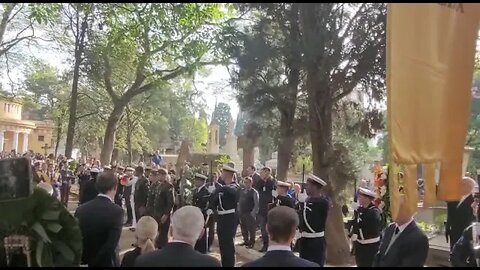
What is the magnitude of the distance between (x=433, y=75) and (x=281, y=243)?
1550 millimetres

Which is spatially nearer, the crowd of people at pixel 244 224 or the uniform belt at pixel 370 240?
the crowd of people at pixel 244 224

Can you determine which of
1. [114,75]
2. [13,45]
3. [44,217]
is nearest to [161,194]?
[44,217]

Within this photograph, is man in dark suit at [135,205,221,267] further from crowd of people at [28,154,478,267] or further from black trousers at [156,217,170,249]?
black trousers at [156,217,170,249]

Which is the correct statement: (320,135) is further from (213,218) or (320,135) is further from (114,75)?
(114,75)

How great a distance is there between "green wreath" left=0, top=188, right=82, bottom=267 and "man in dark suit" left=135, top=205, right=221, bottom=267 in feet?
2.42

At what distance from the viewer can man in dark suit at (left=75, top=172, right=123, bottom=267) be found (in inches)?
228

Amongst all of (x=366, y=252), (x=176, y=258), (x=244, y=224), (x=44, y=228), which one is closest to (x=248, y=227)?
(x=244, y=224)

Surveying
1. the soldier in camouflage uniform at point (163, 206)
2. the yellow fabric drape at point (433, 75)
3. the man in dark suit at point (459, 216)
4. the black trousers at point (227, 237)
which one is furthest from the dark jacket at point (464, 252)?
the soldier in camouflage uniform at point (163, 206)

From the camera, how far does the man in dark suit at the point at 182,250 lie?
3.70 metres

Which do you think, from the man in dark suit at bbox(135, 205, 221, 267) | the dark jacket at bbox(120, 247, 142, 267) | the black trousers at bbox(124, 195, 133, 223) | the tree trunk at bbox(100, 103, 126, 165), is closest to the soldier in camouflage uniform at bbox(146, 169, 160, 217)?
the black trousers at bbox(124, 195, 133, 223)

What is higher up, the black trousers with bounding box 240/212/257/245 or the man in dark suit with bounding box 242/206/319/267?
the man in dark suit with bounding box 242/206/319/267

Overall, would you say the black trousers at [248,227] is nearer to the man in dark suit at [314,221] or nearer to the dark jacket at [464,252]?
the man in dark suit at [314,221]

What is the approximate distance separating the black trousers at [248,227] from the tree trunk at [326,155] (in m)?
2.21

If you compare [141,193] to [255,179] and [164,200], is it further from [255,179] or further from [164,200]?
[164,200]
